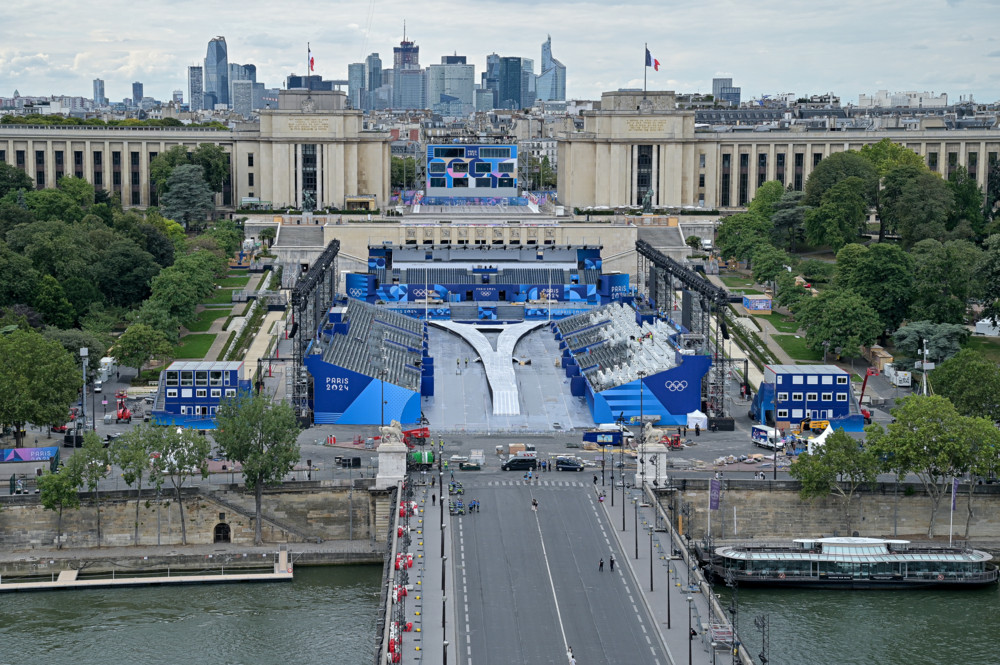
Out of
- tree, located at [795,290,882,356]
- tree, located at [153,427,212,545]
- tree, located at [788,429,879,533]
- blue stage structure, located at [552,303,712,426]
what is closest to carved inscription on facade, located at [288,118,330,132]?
blue stage structure, located at [552,303,712,426]

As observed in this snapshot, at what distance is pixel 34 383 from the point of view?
81688 millimetres

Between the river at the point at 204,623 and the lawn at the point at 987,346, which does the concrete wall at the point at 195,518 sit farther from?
the lawn at the point at 987,346

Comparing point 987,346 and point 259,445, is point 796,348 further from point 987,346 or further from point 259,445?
point 259,445

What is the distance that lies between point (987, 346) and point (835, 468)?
1565 inches

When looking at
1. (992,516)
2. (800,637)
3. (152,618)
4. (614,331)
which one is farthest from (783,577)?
(614,331)

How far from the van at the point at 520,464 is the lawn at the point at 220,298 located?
175ft

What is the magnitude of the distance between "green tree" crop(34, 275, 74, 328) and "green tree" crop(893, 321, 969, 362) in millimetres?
56626

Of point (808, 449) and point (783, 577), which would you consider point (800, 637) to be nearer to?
point (783, 577)

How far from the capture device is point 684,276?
107312 millimetres

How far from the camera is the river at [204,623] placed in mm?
63375

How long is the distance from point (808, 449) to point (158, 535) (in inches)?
1340

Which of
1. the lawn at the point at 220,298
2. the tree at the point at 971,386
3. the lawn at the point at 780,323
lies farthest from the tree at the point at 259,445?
the lawn at the point at 780,323

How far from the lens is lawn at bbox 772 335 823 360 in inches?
4305

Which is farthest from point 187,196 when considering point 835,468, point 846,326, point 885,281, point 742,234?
point 835,468
